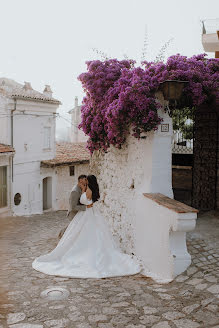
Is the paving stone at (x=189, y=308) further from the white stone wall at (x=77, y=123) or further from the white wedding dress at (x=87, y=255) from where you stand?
the white stone wall at (x=77, y=123)

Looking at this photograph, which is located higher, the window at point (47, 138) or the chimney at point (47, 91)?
the chimney at point (47, 91)

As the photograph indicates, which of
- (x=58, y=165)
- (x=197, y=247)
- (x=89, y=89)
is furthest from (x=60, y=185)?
(x=197, y=247)

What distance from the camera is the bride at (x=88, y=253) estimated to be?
5746 mm

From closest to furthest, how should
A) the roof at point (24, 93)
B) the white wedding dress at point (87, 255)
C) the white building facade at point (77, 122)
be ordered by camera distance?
the white wedding dress at point (87, 255) → the roof at point (24, 93) → the white building facade at point (77, 122)

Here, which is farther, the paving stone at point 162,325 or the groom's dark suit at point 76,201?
the groom's dark suit at point 76,201

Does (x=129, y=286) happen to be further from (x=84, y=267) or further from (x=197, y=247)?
(x=197, y=247)

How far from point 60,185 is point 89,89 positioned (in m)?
Result: 15.0

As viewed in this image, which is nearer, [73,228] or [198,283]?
[198,283]

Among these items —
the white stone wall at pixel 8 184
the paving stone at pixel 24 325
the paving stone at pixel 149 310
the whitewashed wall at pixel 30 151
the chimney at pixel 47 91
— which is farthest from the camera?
the chimney at pixel 47 91

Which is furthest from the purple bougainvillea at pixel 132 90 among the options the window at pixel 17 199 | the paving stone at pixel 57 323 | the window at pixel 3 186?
the window at pixel 17 199

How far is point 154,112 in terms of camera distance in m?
5.63

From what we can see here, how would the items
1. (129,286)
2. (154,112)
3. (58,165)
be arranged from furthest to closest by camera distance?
(58,165), (154,112), (129,286)

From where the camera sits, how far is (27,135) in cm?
1931

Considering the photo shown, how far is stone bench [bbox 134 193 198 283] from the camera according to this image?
4.86 meters
